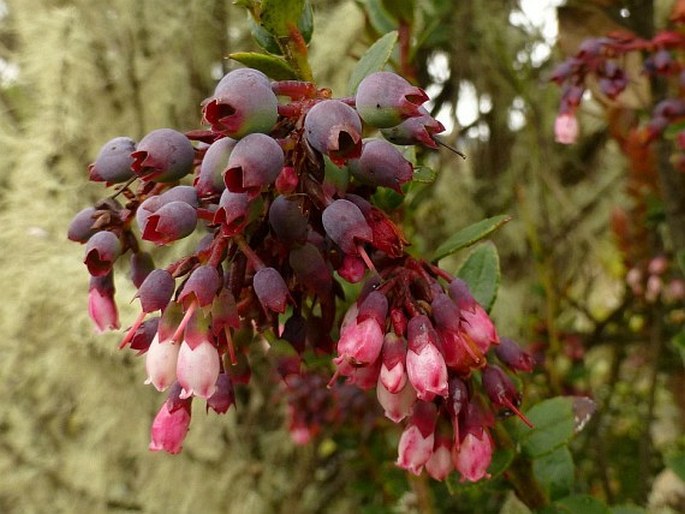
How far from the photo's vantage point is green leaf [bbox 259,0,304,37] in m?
0.40

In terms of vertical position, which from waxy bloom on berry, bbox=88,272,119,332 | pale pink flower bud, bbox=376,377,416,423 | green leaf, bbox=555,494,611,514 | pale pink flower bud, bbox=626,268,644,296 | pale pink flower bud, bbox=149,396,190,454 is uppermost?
waxy bloom on berry, bbox=88,272,119,332

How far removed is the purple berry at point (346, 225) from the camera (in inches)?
12.8

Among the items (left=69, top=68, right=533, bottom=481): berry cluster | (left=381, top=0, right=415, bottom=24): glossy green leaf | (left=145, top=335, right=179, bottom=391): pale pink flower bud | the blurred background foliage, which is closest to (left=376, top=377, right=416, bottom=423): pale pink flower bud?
(left=69, top=68, right=533, bottom=481): berry cluster

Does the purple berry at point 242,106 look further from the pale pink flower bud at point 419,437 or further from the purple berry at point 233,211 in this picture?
the pale pink flower bud at point 419,437

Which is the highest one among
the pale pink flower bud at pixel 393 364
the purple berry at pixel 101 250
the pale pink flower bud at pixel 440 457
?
the purple berry at pixel 101 250

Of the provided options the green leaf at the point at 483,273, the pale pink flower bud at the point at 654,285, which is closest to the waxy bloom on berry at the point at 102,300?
the green leaf at the point at 483,273

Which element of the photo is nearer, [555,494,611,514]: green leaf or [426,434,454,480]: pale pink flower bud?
[426,434,454,480]: pale pink flower bud

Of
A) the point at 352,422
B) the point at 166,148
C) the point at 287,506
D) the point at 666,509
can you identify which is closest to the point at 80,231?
the point at 166,148

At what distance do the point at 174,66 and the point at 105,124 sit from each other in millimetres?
134

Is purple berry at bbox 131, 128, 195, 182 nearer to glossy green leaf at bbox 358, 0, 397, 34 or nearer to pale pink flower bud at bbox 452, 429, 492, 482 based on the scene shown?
pale pink flower bud at bbox 452, 429, 492, 482

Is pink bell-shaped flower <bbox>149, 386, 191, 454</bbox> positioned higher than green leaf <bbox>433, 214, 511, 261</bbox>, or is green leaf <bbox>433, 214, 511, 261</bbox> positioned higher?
green leaf <bbox>433, 214, 511, 261</bbox>

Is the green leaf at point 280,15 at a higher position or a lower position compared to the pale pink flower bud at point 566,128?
higher

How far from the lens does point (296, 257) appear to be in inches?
13.9

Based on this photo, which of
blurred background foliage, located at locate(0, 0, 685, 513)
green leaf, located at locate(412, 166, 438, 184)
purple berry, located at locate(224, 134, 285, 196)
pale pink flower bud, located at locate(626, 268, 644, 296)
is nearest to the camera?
purple berry, located at locate(224, 134, 285, 196)
